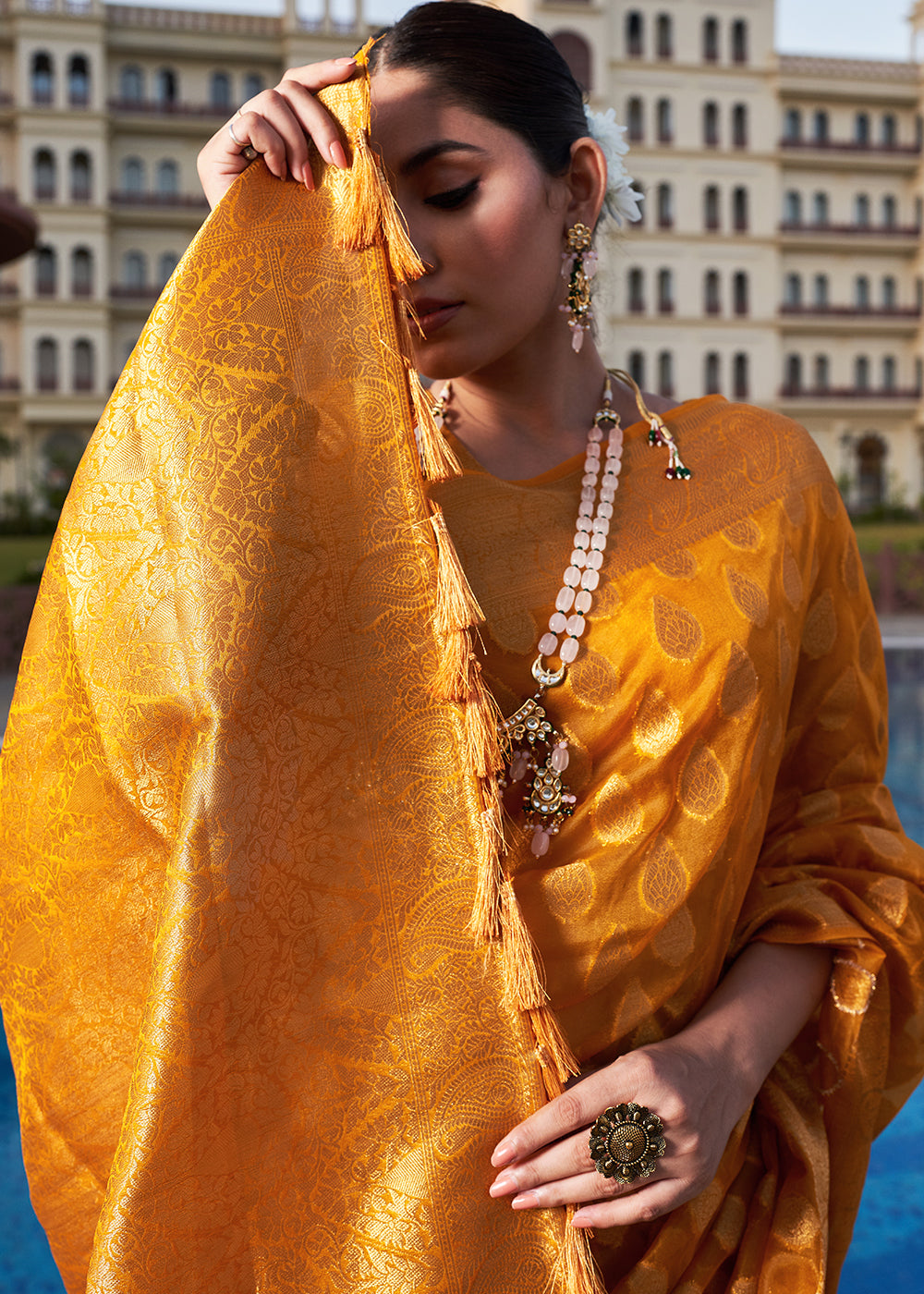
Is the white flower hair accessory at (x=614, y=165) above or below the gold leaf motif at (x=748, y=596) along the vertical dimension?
above

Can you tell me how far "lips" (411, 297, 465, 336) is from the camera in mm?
925

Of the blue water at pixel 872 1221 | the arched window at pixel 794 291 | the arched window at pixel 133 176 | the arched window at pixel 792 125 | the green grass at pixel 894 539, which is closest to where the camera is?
the blue water at pixel 872 1221

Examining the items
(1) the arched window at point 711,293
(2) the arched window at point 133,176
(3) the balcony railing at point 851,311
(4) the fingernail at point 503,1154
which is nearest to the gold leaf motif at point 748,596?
(4) the fingernail at point 503,1154

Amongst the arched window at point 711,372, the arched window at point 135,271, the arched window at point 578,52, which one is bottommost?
the arched window at point 711,372

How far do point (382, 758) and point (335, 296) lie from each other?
0.34m

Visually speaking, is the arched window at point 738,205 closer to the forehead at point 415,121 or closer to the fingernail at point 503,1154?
the forehead at point 415,121

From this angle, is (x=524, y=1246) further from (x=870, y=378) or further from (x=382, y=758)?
(x=870, y=378)

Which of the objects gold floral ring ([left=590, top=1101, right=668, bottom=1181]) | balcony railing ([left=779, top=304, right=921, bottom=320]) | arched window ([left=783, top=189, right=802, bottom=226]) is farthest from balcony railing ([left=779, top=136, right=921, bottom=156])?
gold floral ring ([left=590, top=1101, right=668, bottom=1181])

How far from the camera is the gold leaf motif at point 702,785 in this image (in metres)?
0.93

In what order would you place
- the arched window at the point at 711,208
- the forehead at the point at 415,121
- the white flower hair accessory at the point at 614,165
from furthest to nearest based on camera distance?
the arched window at the point at 711,208, the white flower hair accessory at the point at 614,165, the forehead at the point at 415,121

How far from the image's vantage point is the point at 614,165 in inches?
45.0

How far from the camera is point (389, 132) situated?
88cm

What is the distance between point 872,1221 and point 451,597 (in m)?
2.37

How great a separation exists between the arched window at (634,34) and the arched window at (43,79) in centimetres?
1104
